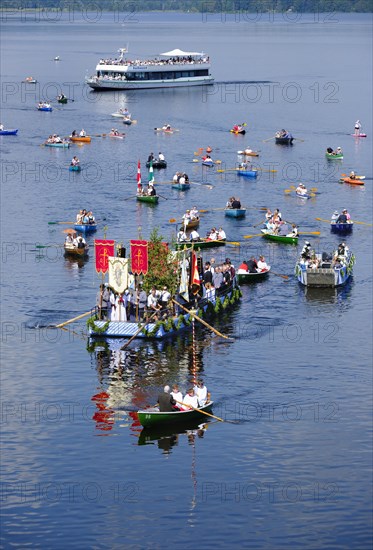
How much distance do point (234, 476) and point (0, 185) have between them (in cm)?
8489

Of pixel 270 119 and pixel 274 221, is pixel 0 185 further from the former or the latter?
pixel 270 119

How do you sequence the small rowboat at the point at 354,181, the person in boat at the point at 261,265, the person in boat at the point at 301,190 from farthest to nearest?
the small rowboat at the point at 354,181 < the person in boat at the point at 301,190 < the person in boat at the point at 261,265

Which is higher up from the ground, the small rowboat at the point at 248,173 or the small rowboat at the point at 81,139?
the small rowboat at the point at 81,139

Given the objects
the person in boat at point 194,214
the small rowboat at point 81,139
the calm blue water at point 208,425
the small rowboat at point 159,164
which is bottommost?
the calm blue water at point 208,425

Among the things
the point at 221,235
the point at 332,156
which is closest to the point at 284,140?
the point at 332,156

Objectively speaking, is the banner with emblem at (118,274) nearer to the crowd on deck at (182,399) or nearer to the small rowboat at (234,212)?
the crowd on deck at (182,399)

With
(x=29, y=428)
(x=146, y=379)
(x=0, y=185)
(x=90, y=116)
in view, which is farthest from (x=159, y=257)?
(x=90, y=116)

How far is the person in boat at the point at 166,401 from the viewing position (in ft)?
203

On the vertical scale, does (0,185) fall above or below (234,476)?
above

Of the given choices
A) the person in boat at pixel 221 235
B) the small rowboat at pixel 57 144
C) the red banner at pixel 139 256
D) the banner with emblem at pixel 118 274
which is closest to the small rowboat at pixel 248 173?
the small rowboat at pixel 57 144

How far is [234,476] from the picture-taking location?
2285 inches

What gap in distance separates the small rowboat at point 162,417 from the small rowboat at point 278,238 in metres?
43.6

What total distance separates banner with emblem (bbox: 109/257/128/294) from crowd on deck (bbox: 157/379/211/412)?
15.0m

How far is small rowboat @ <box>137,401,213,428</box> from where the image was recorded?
61.9 meters
